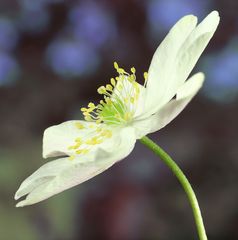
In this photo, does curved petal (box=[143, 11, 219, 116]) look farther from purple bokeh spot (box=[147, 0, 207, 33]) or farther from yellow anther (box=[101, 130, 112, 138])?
purple bokeh spot (box=[147, 0, 207, 33])

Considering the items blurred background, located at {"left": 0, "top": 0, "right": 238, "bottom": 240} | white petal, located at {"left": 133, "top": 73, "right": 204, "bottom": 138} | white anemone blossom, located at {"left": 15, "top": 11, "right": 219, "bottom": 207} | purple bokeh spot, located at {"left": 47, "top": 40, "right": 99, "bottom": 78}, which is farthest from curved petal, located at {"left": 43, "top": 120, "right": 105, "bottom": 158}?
purple bokeh spot, located at {"left": 47, "top": 40, "right": 99, "bottom": 78}

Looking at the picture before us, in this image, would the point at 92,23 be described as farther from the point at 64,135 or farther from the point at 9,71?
the point at 64,135

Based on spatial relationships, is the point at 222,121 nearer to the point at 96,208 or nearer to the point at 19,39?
the point at 96,208

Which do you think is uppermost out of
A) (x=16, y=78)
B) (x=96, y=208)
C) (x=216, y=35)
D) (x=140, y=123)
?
(x=16, y=78)

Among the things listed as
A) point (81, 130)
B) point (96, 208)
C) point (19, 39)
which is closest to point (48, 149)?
point (81, 130)

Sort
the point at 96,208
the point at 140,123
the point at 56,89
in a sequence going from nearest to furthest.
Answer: the point at 140,123 → the point at 96,208 → the point at 56,89

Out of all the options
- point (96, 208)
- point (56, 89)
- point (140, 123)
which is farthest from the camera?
point (56, 89)

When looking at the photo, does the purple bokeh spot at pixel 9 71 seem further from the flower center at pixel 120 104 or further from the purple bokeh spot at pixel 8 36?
the flower center at pixel 120 104

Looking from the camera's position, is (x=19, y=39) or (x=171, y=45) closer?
(x=171, y=45)
